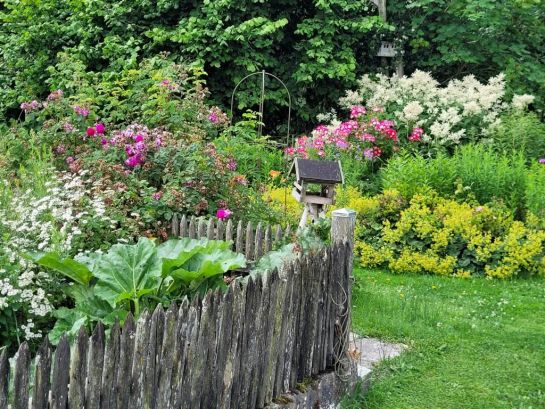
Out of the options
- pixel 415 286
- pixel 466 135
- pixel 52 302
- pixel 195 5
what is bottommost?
pixel 415 286

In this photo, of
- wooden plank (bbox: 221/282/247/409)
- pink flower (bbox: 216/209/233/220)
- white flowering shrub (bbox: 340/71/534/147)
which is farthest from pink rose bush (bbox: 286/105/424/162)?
wooden plank (bbox: 221/282/247/409)

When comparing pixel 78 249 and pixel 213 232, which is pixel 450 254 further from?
pixel 78 249

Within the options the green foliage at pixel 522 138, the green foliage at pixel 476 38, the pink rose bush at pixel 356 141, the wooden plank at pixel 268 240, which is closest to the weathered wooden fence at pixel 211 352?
the wooden plank at pixel 268 240

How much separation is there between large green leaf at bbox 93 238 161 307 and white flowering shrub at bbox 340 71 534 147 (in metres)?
6.23

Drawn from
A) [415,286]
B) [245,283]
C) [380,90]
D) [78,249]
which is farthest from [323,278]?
[380,90]

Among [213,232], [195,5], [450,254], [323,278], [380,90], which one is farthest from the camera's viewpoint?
[195,5]

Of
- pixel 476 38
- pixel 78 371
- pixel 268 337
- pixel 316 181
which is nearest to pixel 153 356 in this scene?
pixel 78 371

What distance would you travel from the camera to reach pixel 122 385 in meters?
2.69

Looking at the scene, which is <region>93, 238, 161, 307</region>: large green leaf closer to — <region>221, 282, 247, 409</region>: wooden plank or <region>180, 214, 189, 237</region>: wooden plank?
<region>221, 282, 247, 409</region>: wooden plank

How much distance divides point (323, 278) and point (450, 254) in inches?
142

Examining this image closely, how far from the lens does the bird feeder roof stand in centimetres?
554

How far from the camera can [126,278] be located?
148 inches

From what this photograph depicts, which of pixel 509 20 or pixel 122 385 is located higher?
pixel 509 20

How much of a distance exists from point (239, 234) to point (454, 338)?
5.92 ft
